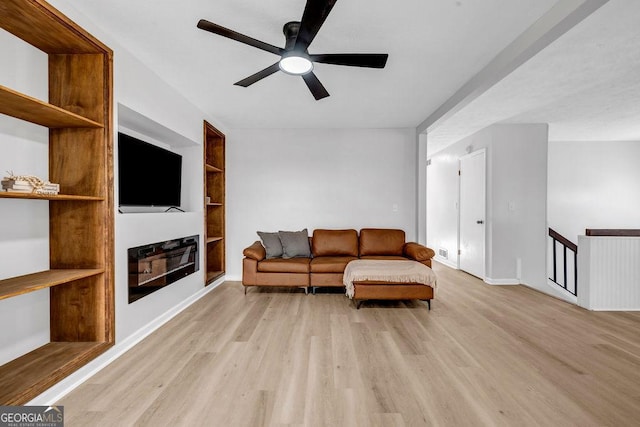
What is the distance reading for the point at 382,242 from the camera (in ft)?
14.5

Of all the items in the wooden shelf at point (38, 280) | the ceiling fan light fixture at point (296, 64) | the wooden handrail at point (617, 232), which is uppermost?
the ceiling fan light fixture at point (296, 64)

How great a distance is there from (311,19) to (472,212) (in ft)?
14.5

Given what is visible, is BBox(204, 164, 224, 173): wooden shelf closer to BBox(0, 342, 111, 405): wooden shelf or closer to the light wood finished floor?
the light wood finished floor

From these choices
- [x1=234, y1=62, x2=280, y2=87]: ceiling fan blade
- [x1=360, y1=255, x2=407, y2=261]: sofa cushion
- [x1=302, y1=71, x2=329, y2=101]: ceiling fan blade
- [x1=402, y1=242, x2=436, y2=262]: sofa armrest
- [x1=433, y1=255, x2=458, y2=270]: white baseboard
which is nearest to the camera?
[x1=234, y1=62, x2=280, y2=87]: ceiling fan blade

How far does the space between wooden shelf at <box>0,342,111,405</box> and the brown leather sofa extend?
192 centimetres

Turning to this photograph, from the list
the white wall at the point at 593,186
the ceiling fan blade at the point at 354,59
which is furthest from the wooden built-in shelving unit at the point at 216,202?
the white wall at the point at 593,186

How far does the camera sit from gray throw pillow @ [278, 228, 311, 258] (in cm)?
419

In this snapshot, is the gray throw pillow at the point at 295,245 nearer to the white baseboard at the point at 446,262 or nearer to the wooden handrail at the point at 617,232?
the white baseboard at the point at 446,262

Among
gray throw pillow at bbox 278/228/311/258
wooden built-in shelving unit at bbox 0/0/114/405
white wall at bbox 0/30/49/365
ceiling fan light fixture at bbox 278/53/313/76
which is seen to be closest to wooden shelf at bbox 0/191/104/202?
wooden built-in shelving unit at bbox 0/0/114/405

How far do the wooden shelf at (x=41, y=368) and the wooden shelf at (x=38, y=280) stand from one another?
51 cm

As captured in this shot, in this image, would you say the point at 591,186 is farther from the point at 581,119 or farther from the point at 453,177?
the point at 453,177

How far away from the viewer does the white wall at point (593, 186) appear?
5500 millimetres

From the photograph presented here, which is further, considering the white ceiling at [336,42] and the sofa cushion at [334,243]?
the sofa cushion at [334,243]

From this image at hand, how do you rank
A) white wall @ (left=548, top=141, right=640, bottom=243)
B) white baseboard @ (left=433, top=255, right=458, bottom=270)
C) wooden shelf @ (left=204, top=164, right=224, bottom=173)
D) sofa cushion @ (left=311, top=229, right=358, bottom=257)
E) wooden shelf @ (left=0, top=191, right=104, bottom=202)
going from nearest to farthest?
wooden shelf @ (left=0, top=191, right=104, bottom=202), wooden shelf @ (left=204, top=164, right=224, bottom=173), sofa cushion @ (left=311, top=229, right=358, bottom=257), white wall @ (left=548, top=141, right=640, bottom=243), white baseboard @ (left=433, top=255, right=458, bottom=270)
